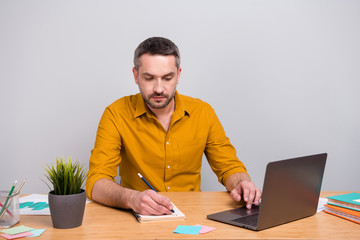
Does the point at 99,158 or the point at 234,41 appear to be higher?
→ the point at 234,41

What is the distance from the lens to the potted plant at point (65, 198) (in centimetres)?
119

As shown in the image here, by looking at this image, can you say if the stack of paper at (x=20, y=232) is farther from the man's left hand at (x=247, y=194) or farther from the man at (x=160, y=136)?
the man's left hand at (x=247, y=194)

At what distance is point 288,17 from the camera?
2.91 m

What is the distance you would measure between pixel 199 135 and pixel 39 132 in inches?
54.2

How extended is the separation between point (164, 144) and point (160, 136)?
49mm

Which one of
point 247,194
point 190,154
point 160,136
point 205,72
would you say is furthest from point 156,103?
point 205,72

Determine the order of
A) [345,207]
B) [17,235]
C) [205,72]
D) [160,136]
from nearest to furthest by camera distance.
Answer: [17,235], [345,207], [160,136], [205,72]

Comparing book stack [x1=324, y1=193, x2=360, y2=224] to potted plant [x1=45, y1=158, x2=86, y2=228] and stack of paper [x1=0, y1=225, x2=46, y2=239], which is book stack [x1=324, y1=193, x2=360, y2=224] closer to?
potted plant [x1=45, y1=158, x2=86, y2=228]

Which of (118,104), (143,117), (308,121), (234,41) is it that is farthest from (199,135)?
(308,121)

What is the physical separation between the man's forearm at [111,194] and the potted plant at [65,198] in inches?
8.1

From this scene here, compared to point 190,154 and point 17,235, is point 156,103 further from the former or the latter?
point 17,235

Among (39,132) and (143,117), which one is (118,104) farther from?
(39,132)

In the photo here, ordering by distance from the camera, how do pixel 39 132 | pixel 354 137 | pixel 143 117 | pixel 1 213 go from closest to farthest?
pixel 1 213 → pixel 143 117 → pixel 39 132 → pixel 354 137

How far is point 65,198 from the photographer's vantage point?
3.91 ft
